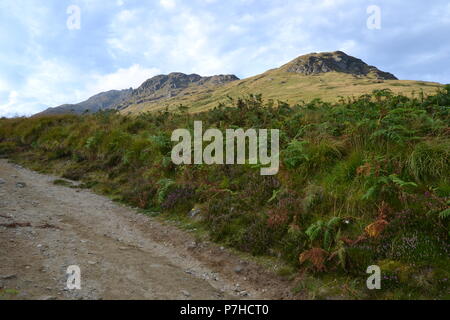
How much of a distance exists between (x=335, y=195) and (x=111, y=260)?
4.89m

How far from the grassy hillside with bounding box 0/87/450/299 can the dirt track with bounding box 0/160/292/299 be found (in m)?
0.68

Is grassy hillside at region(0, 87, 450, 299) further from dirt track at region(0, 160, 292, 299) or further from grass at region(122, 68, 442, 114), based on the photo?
grass at region(122, 68, 442, 114)

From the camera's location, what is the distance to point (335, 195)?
22.1 ft

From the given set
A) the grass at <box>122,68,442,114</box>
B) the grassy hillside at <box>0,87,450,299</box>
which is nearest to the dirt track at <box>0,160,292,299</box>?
the grassy hillside at <box>0,87,450,299</box>

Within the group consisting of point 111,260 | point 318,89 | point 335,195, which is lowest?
point 111,260

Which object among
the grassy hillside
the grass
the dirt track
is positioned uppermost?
the grass

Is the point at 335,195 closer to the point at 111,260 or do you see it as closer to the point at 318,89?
the point at 111,260

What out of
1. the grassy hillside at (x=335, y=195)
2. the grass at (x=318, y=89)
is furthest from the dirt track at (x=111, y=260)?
the grass at (x=318, y=89)

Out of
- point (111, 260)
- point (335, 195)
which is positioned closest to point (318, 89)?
point (335, 195)

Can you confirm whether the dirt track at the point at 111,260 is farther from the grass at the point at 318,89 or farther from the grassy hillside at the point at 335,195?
the grass at the point at 318,89

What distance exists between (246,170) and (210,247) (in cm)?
306

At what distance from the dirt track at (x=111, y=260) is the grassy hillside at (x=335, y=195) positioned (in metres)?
0.68

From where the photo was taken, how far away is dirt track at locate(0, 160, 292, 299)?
4.84m
